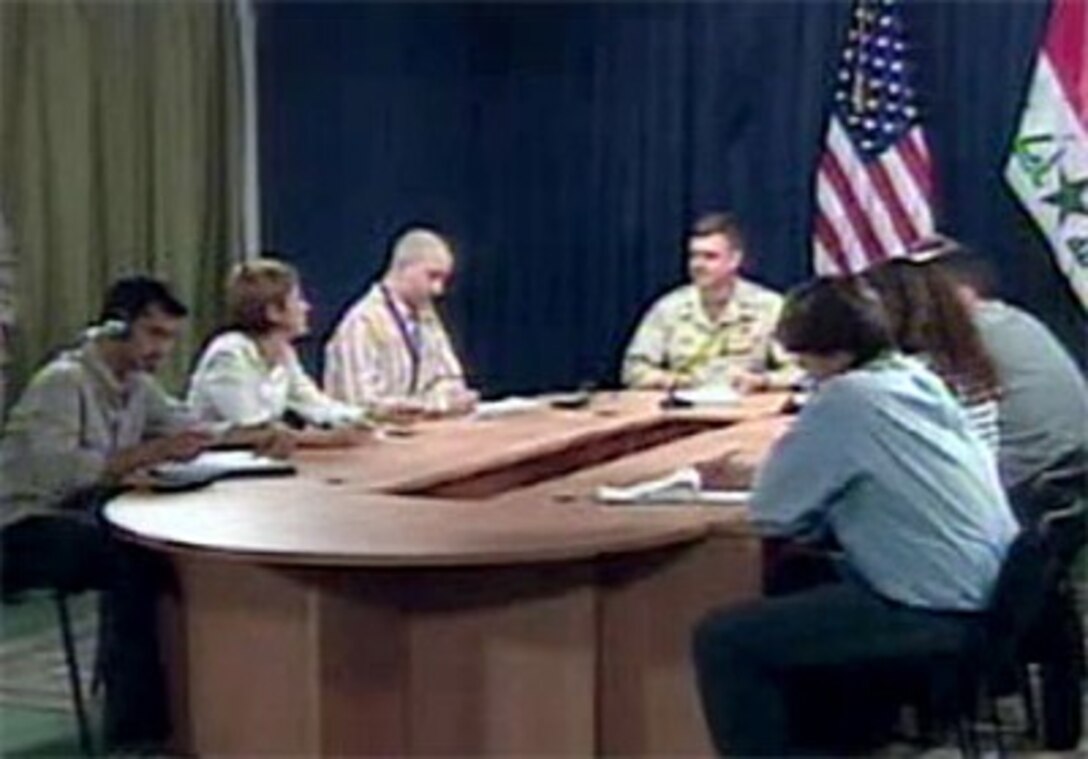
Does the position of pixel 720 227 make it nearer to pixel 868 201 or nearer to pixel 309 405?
pixel 868 201

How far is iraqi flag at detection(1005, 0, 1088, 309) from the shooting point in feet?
22.5

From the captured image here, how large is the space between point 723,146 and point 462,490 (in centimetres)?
348

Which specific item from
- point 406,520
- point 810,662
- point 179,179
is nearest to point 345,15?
point 179,179

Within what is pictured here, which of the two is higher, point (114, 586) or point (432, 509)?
point (432, 509)

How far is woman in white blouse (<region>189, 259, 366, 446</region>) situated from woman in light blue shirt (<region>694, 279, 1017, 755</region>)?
6.07ft

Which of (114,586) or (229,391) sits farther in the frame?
(229,391)

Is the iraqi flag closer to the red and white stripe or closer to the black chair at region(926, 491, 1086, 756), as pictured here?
the red and white stripe

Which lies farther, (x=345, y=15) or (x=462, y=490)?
(x=345, y=15)

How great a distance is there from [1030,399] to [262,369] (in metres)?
1.93

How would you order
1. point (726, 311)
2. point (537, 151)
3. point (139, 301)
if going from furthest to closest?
point (537, 151), point (726, 311), point (139, 301)

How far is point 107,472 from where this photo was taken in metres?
4.73

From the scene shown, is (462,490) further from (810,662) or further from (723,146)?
(723,146)

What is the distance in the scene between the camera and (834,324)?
12.5 ft

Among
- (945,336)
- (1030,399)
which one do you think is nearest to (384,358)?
(1030,399)
